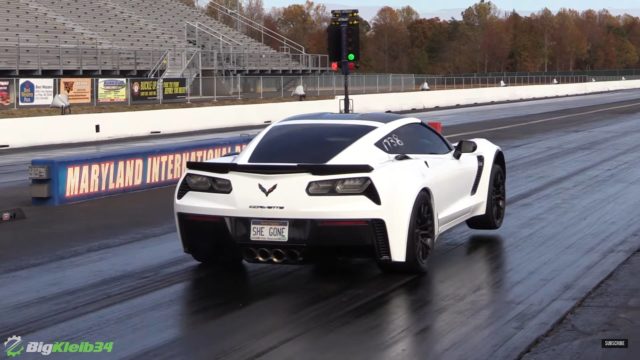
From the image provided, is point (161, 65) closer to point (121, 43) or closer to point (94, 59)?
point (121, 43)

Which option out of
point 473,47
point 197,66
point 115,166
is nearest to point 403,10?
point 473,47

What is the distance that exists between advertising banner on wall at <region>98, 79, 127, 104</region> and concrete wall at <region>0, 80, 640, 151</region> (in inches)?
196

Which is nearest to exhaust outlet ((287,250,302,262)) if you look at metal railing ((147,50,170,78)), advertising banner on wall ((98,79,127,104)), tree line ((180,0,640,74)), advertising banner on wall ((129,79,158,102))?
advertising banner on wall ((98,79,127,104))

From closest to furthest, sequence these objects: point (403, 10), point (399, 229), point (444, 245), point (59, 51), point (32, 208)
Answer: point (399, 229) < point (444, 245) < point (32, 208) < point (59, 51) < point (403, 10)

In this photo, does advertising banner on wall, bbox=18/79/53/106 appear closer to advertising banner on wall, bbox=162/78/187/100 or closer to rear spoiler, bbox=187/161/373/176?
advertising banner on wall, bbox=162/78/187/100

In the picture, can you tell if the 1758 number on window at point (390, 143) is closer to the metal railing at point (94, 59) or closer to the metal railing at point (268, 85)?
the metal railing at point (268, 85)

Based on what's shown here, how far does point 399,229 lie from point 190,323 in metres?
1.90

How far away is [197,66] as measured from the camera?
51.6 m

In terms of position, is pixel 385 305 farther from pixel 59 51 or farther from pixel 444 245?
pixel 59 51

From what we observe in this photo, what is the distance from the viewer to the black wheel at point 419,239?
7535mm

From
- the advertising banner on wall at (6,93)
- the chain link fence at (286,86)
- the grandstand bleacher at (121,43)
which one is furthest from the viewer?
the chain link fence at (286,86)

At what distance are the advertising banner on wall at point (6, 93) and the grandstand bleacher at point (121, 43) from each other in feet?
23.4

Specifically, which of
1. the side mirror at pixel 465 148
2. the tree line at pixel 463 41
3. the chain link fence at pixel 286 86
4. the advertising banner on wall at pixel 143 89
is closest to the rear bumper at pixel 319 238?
the side mirror at pixel 465 148

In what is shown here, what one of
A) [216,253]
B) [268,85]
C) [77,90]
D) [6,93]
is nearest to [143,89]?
[77,90]
